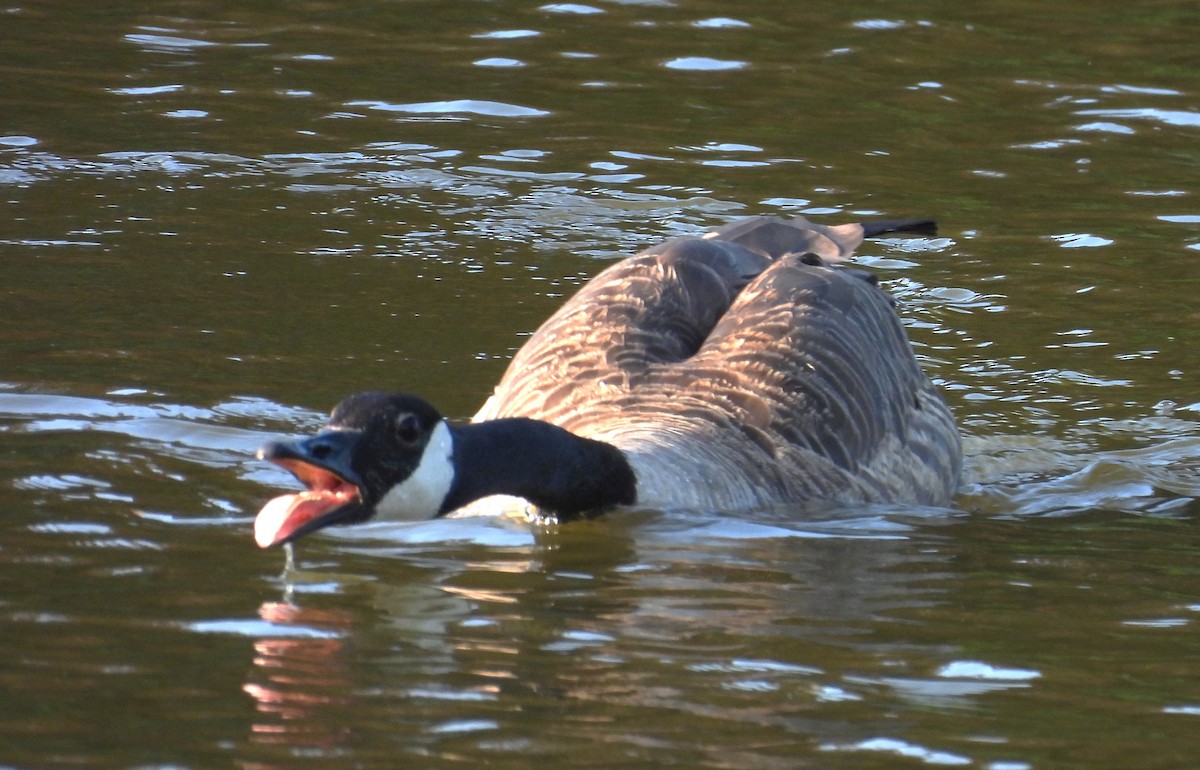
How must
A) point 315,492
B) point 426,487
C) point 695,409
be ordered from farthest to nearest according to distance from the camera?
point 695,409 → point 426,487 → point 315,492

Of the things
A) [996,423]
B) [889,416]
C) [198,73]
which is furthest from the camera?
[198,73]

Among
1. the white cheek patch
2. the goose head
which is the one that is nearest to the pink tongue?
the goose head

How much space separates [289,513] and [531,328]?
4.48 metres

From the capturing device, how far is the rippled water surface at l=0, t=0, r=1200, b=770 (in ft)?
16.4

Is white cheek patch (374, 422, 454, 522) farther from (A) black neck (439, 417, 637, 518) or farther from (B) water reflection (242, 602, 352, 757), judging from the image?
(B) water reflection (242, 602, 352, 757)

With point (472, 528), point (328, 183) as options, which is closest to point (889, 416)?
point (472, 528)

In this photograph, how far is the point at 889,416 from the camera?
8.43m

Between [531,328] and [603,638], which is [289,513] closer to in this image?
[603,638]

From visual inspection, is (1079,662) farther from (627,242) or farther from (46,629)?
(627,242)

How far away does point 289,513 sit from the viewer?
5.95 m

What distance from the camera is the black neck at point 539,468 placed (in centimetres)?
659

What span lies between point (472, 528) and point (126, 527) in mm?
1264

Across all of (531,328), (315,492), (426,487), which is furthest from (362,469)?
(531,328)

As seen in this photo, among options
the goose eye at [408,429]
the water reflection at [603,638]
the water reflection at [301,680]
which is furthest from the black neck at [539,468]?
the water reflection at [301,680]
